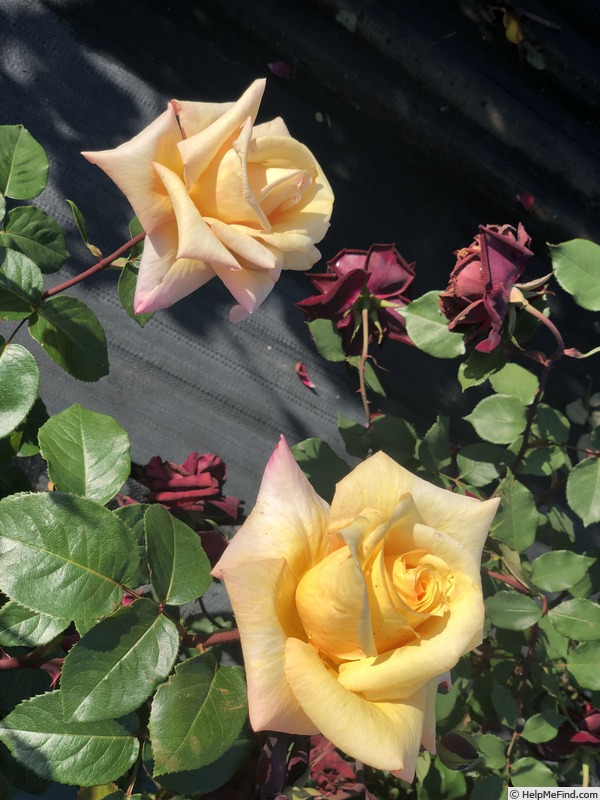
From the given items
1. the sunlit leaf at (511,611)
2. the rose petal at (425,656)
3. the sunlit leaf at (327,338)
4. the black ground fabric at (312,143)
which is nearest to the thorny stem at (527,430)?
the sunlit leaf at (511,611)

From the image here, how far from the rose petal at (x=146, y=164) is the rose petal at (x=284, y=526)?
313 mm

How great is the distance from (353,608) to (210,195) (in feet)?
1.66

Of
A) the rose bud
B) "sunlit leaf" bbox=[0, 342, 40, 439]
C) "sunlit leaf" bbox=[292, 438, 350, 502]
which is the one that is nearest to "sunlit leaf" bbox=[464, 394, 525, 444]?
"sunlit leaf" bbox=[292, 438, 350, 502]

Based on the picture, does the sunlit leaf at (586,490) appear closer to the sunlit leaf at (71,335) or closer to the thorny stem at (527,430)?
the thorny stem at (527,430)

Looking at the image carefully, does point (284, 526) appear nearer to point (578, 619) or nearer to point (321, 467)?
point (321, 467)

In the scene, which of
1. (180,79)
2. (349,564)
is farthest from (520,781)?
(180,79)

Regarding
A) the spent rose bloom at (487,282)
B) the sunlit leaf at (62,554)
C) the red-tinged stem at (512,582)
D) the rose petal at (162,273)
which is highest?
the spent rose bloom at (487,282)

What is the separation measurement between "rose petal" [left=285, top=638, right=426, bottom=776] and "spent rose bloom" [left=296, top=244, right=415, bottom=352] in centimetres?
64

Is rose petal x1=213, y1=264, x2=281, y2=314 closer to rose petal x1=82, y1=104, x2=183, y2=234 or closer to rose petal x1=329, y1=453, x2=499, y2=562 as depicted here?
rose petal x1=82, y1=104, x2=183, y2=234

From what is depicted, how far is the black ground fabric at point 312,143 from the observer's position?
173 centimetres

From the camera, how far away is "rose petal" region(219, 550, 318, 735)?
631 mm

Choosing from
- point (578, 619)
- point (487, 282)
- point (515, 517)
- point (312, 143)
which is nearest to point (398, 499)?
point (487, 282)

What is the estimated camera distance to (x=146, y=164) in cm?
75

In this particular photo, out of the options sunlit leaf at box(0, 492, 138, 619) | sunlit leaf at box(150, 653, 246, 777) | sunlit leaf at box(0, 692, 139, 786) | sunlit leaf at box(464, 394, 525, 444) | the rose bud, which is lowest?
the rose bud
